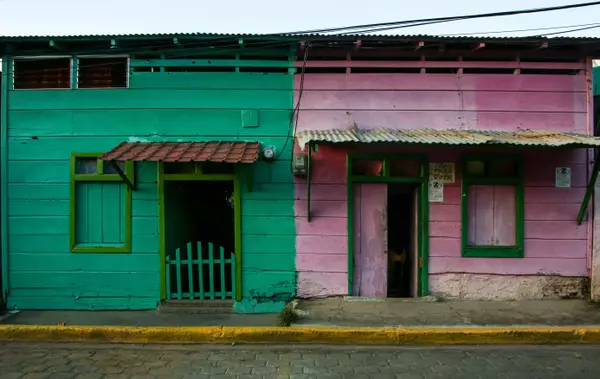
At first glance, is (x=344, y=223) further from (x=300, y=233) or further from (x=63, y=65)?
(x=63, y=65)

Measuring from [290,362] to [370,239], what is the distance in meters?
2.89

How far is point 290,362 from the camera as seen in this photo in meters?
5.11

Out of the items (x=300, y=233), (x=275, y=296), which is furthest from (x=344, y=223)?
(x=275, y=296)

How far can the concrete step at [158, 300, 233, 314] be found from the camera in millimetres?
7070

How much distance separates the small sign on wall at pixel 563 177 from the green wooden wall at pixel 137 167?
449cm

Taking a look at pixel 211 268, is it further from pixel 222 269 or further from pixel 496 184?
pixel 496 184

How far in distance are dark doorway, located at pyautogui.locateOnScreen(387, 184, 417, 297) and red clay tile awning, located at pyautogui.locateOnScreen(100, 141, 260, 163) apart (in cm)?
303

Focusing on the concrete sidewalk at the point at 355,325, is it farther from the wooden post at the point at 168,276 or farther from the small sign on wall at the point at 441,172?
the small sign on wall at the point at 441,172

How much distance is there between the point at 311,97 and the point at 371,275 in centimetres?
320

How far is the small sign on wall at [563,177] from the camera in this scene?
7.25 metres

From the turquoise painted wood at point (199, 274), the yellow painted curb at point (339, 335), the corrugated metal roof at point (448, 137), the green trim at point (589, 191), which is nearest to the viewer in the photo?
the yellow painted curb at point (339, 335)

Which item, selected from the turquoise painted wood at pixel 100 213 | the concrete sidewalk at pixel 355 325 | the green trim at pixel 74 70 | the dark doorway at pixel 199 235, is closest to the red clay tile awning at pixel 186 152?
the dark doorway at pixel 199 235

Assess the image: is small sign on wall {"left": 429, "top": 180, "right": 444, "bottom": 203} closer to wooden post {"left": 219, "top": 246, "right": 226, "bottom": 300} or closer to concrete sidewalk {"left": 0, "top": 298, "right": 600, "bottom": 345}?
concrete sidewalk {"left": 0, "top": 298, "right": 600, "bottom": 345}

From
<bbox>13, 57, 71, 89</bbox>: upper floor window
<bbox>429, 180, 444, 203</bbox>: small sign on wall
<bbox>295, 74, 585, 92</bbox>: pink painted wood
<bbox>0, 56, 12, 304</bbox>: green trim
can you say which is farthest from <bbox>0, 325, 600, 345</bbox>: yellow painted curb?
<bbox>13, 57, 71, 89</bbox>: upper floor window
